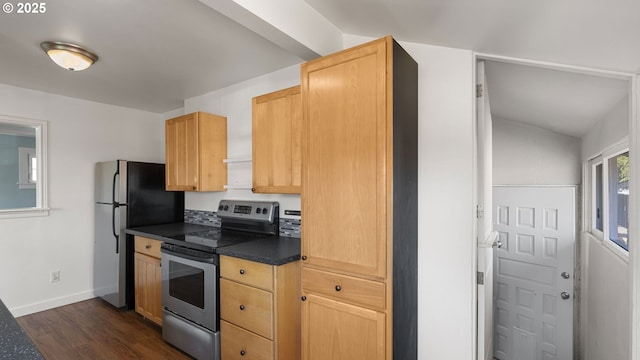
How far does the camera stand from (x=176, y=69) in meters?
2.69

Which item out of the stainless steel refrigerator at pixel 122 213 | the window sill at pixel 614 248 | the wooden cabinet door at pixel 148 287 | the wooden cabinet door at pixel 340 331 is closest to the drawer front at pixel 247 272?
the wooden cabinet door at pixel 340 331

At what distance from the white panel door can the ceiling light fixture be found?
4094 millimetres

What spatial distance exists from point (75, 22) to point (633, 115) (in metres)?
3.07

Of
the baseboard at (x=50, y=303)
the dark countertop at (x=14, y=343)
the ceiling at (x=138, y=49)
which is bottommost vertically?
the baseboard at (x=50, y=303)

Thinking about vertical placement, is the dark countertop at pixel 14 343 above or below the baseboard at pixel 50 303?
above

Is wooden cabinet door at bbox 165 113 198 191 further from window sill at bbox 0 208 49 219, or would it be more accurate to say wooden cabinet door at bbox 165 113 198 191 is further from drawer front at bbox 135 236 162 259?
window sill at bbox 0 208 49 219

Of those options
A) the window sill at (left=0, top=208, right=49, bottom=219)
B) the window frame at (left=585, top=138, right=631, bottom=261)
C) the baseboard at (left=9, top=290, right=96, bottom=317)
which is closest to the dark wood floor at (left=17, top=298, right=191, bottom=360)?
the baseboard at (left=9, top=290, right=96, bottom=317)

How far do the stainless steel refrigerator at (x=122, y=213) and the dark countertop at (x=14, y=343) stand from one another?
2464mm

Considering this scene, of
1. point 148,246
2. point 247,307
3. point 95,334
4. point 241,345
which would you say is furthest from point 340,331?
point 95,334

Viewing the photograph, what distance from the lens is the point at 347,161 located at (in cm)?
164

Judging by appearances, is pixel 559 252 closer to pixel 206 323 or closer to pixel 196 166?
pixel 206 323

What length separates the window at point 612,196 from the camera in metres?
1.95

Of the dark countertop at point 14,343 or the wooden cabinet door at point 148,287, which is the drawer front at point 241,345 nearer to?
the wooden cabinet door at point 148,287

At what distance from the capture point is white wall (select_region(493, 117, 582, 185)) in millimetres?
3029
